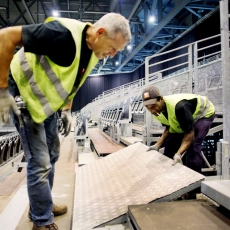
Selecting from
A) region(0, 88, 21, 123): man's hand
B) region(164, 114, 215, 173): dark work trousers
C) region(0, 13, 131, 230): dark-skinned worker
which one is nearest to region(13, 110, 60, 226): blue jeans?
region(0, 13, 131, 230): dark-skinned worker

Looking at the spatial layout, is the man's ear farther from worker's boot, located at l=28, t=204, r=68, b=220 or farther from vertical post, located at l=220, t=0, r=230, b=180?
vertical post, located at l=220, t=0, r=230, b=180

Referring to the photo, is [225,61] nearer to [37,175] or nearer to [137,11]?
[37,175]

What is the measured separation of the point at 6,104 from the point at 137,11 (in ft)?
30.4

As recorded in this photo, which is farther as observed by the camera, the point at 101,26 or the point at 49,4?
the point at 49,4

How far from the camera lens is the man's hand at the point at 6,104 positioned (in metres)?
1.17

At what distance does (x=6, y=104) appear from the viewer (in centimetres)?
119

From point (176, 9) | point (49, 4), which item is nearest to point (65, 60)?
point (176, 9)

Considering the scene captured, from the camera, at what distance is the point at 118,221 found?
148 cm

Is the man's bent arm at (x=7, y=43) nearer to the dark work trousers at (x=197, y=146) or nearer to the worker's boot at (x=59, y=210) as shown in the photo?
the worker's boot at (x=59, y=210)

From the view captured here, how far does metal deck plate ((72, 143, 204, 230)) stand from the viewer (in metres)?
1.54

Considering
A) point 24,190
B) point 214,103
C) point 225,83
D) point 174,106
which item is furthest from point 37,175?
point 214,103

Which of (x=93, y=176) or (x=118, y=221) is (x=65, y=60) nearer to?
(x=118, y=221)

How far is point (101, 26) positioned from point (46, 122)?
2.38ft

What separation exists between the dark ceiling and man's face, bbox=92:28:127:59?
629cm
